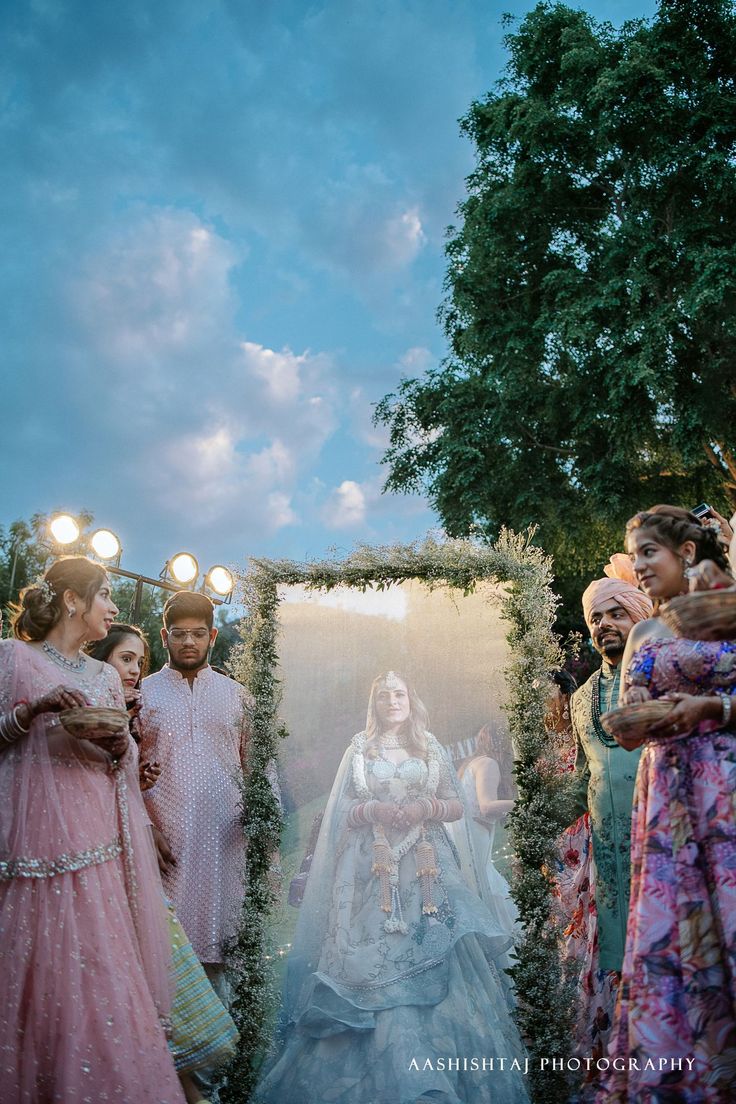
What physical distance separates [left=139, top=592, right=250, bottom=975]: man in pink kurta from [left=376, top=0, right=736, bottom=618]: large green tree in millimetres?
10297

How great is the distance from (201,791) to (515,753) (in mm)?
1622

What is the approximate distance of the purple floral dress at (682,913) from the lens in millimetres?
2609

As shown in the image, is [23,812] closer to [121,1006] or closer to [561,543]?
[121,1006]

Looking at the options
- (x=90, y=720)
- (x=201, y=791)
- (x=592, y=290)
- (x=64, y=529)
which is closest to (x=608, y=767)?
(x=201, y=791)

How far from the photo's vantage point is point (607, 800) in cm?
413

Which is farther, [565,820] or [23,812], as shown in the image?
[565,820]

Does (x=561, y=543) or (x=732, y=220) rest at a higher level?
(x=732, y=220)

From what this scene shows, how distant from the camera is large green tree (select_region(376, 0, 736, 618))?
13.5 metres

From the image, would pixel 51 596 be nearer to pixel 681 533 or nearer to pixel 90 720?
pixel 90 720

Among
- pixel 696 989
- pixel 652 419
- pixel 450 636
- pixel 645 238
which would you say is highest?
pixel 645 238

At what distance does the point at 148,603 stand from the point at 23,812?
2707cm

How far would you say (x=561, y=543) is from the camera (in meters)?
15.1

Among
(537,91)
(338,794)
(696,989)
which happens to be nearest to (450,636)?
(338,794)

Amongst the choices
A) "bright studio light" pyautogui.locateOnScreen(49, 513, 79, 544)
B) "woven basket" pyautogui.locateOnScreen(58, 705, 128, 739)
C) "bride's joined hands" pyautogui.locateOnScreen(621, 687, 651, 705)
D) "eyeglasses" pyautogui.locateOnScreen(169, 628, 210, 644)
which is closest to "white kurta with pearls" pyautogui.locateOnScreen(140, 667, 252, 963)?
"eyeglasses" pyautogui.locateOnScreen(169, 628, 210, 644)
